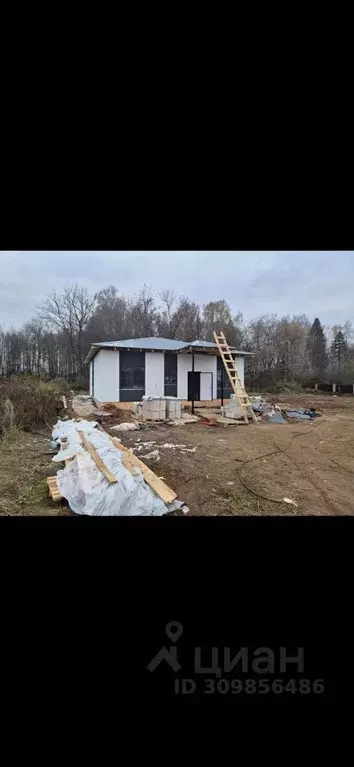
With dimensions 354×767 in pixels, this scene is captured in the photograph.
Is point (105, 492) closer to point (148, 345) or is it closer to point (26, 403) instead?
point (26, 403)

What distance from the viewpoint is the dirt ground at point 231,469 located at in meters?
2.65

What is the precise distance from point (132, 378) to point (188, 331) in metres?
5.08

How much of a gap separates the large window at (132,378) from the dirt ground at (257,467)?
A: 287 cm

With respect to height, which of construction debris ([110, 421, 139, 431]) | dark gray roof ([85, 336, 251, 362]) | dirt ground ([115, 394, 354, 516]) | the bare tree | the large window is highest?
the bare tree

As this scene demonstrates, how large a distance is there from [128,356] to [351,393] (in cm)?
978

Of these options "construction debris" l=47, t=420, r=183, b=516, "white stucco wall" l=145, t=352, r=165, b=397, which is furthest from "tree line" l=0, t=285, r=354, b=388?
"construction debris" l=47, t=420, r=183, b=516

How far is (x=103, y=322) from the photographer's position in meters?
11.9

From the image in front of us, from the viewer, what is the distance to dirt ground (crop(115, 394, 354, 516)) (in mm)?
2715

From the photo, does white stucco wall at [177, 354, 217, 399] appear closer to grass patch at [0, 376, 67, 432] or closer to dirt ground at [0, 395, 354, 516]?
dirt ground at [0, 395, 354, 516]

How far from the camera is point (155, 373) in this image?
9031 millimetres

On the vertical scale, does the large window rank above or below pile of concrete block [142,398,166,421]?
above

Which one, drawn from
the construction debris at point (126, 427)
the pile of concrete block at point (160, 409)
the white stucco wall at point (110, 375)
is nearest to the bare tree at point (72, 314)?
the white stucco wall at point (110, 375)
